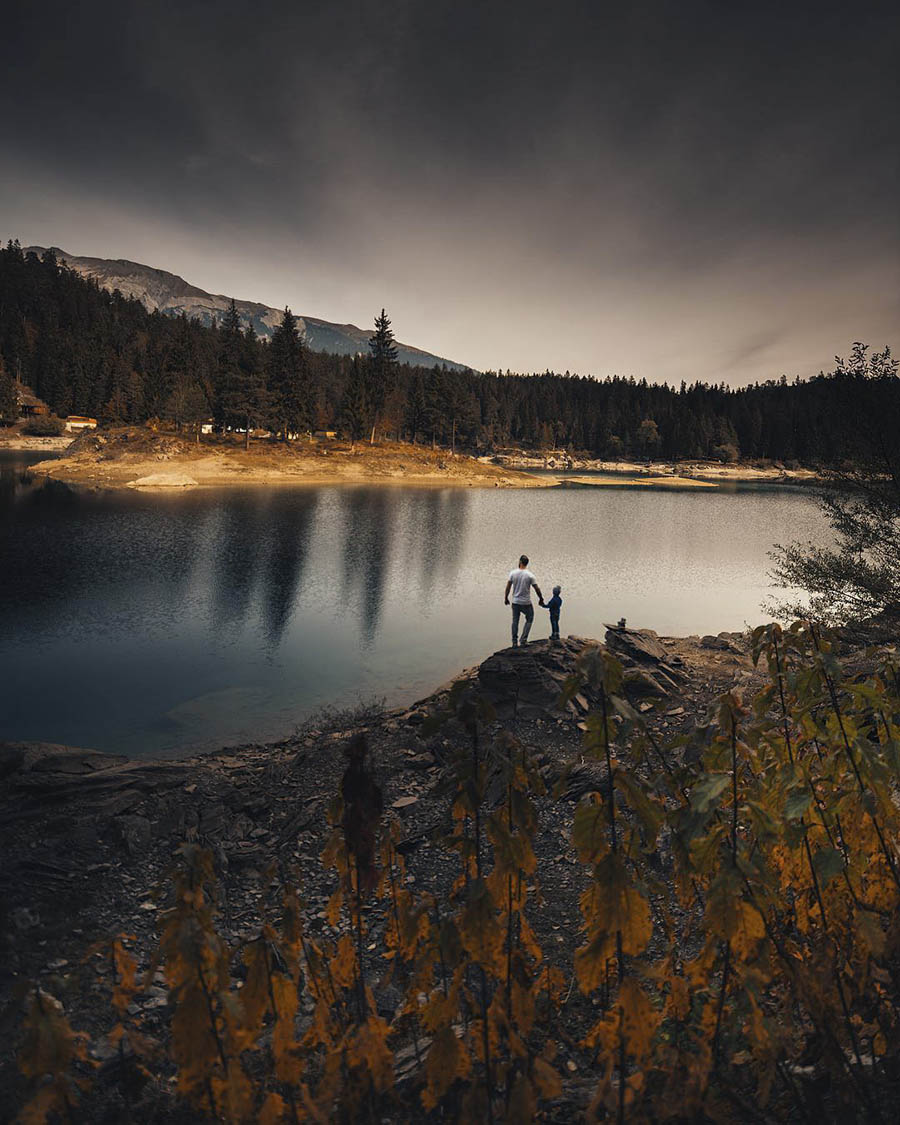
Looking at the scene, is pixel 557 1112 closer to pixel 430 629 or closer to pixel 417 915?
pixel 417 915

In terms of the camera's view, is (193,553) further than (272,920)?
Yes

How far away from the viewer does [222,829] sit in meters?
7.23

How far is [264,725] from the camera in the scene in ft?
38.9

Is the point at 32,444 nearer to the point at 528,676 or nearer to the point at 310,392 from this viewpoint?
the point at 310,392

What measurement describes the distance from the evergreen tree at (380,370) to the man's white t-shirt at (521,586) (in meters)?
83.9

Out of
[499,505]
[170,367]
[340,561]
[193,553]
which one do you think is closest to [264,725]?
[340,561]

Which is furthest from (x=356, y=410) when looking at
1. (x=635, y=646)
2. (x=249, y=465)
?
(x=635, y=646)

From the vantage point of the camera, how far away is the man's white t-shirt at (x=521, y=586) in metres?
15.1

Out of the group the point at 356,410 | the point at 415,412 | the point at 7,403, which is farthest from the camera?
the point at 415,412

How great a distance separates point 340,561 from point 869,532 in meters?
22.0

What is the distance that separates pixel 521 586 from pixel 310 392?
9007 centimetres

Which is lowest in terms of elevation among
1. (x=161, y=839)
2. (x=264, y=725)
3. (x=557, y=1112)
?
(x=264, y=725)

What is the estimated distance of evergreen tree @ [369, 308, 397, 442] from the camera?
3856 inches

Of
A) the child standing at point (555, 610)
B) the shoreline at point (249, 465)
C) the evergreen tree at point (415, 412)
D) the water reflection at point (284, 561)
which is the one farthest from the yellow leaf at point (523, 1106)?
the evergreen tree at point (415, 412)
